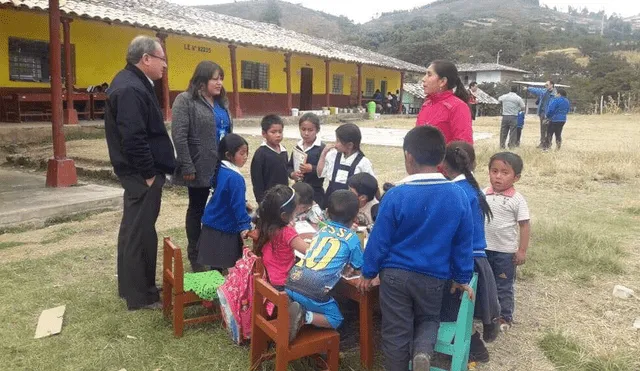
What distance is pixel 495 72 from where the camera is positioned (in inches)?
1786

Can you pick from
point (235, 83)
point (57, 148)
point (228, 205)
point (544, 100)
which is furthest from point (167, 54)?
point (228, 205)

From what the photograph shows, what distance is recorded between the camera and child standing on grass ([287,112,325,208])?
412cm

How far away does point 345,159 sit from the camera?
3891 mm

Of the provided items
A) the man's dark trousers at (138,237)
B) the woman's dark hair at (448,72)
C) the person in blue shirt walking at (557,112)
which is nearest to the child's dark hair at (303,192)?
the man's dark trousers at (138,237)

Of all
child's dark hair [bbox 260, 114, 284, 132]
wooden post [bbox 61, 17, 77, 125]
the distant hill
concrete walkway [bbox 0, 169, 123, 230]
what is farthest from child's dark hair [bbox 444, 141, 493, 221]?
the distant hill

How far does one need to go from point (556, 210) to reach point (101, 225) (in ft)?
17.5

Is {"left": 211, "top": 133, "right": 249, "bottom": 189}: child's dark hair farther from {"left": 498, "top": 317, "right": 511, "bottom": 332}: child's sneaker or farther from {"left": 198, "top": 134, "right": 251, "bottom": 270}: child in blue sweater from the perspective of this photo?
{"left": 498, "top": 317, "right": 511, "bottom": 332}: child's sneaker

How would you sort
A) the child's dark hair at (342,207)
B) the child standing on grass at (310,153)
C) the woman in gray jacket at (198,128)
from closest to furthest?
the child's dark hair at (342,207) → the woman in gray jacket at (198,128) → the child standing on grass at (310,153)

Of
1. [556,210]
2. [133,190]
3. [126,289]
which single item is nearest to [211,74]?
[133,190]

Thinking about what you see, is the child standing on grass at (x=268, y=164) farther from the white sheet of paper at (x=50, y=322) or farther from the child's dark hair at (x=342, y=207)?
the white sheet of paper at (x=50, y=322)

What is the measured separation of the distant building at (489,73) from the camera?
44969 millimetres

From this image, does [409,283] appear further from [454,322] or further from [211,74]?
[211,74]

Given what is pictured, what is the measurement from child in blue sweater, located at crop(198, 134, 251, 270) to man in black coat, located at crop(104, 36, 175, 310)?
0.34 m

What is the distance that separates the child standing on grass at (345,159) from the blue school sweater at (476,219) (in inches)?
41.2
